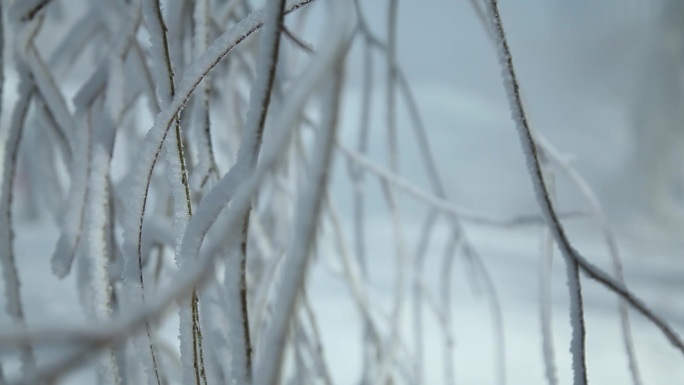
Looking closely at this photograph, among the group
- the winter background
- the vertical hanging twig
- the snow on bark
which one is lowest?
the vertical hanging twig

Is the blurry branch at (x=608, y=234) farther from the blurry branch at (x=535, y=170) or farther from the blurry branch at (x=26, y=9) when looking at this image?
the blurry branch at (x=26, y=9)

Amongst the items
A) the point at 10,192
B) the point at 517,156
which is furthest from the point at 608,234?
the point at 517,156

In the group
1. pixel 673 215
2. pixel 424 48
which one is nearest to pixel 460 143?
pixel 424 48

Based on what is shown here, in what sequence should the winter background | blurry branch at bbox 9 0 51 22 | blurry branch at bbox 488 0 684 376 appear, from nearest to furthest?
1. blurry branch at bbox 488 0 684 376
2. blurry branch at bbox 9 0 51 22
3. the winter background

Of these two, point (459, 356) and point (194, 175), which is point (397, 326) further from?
point (459, 356)

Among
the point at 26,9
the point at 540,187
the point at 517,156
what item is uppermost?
the point at 517,156

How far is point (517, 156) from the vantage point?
221 centimetres

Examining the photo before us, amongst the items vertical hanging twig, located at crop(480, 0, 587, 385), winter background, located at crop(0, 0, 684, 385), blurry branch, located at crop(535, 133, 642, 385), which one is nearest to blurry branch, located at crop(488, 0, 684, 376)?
vertical hanging twig, located at crop(480, 0, 587, 385)

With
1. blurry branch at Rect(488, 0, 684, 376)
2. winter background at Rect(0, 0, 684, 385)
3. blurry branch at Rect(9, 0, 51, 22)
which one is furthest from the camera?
winter background at Rect(0, 0, 684, 385)

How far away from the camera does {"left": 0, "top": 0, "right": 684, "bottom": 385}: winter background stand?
45.7 inches

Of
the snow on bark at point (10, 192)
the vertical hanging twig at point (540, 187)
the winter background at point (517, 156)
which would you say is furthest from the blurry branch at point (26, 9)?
the winter background at point (517, 156)

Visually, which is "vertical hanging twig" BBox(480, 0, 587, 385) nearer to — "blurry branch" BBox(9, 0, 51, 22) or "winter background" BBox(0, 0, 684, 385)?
"blurry branch" BBox(9, 0, 51, 22)

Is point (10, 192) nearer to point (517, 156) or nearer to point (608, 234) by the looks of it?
point (608, 234)

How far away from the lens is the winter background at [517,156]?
1.16m
